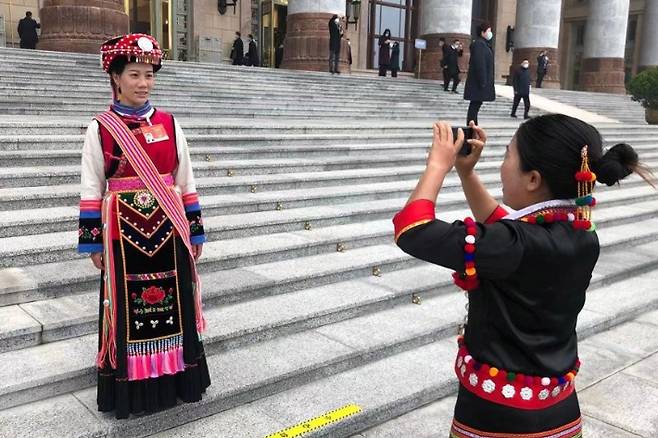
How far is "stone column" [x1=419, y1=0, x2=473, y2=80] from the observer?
A: 73.4 ft

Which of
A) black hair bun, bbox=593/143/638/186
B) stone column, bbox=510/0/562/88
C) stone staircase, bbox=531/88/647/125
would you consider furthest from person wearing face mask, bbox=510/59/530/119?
black hair bun, bbox=593/143/638/186

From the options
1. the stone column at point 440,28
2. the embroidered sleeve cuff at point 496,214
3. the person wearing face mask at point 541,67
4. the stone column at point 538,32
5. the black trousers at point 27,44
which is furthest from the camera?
the stone column at point 538,32

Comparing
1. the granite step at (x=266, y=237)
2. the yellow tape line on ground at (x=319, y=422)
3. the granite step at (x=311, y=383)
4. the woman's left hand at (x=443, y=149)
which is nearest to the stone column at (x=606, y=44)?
the granite step at (x=266, y=237)

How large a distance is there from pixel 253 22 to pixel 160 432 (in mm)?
21564

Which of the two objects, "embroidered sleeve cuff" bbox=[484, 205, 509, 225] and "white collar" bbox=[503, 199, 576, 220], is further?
"embroidered sleeve cuff" bbox=[484, 205, 509, 225]

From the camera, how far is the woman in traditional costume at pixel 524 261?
1739 millimetres

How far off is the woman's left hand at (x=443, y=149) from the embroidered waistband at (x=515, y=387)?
64 centimetres

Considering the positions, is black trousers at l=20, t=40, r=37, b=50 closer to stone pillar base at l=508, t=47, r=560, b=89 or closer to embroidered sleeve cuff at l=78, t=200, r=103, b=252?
embroidered sleeve cuff at l=78, t=200, r=103, b=252

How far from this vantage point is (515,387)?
6.28 ft

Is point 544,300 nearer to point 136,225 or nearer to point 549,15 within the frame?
point 136,225

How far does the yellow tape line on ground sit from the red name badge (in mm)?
1657

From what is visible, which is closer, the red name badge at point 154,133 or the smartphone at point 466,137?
the smartphone at point 466,137

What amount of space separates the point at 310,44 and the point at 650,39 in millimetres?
18985

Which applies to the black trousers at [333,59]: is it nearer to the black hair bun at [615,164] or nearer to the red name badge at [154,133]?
the red name badge at [154,133]
